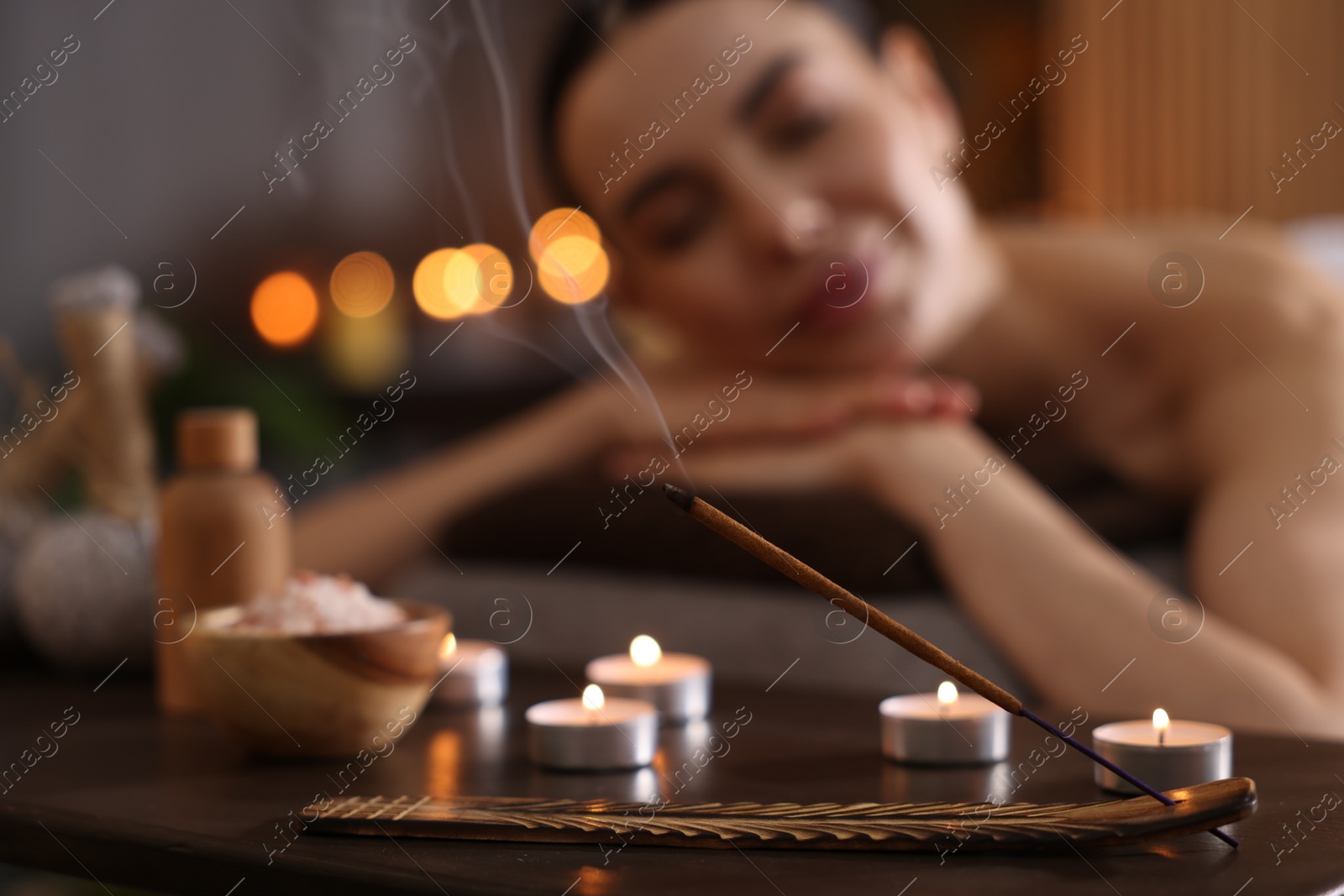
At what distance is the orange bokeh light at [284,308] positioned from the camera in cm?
329

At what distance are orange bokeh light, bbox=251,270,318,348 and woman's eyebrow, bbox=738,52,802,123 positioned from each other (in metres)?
2.15

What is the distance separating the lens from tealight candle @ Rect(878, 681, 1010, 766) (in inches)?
28.0

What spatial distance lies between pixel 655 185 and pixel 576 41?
195 mm

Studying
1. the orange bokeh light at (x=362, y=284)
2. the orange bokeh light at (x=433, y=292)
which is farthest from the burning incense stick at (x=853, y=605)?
the orange bokeh light at (x=433, y=292)

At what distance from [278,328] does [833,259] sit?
217 centimetres

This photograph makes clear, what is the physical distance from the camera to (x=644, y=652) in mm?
914

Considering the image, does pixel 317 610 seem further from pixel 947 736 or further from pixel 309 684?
pixel 947 736

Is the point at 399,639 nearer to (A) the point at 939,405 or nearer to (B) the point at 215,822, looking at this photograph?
(B) the point at 215,822

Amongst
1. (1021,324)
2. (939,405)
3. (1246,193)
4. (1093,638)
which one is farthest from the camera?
(1246,193)

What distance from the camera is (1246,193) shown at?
279 centimetres

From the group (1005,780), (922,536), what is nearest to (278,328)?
(922,536)

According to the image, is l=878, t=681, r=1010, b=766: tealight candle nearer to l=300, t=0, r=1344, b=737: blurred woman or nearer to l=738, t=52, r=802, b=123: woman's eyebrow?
l=300, t=0, r=1344, b=737: blurred woman

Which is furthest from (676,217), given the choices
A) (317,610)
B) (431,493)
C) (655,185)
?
(317,610)

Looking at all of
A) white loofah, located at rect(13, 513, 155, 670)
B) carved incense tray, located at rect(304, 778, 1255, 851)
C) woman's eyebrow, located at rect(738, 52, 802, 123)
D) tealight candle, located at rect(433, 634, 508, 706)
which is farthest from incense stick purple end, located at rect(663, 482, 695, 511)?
woman's eyebrow, located at rect(738, 52, 802, 123)
